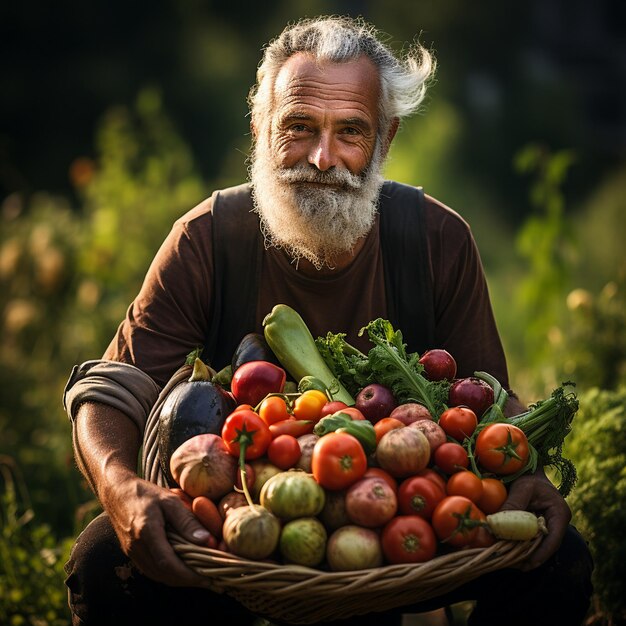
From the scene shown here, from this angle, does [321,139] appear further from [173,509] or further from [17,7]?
[17,7]

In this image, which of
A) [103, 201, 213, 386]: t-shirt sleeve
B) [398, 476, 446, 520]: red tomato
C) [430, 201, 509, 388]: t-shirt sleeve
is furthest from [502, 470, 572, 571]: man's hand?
[103, 201, 213, 386]: t-shirt sleeve

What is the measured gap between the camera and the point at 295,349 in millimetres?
2836

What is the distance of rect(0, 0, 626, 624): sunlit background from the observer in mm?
4199

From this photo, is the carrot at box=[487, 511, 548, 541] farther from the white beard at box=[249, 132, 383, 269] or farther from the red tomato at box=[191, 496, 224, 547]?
the white beard at box=[249, 132, 383, 269]

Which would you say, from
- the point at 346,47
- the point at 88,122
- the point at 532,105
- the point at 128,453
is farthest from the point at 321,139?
the point at 88,122

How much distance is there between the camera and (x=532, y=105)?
9508mm

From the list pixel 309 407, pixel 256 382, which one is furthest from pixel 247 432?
pixel 256 382

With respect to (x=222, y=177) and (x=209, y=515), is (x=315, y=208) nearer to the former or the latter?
(x=209, y=515)

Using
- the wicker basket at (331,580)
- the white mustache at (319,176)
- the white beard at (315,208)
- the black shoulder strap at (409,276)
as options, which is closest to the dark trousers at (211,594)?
the wicker basket at (331,580)

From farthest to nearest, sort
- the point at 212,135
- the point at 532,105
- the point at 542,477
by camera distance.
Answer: the point at 212,135
the point at 532,105
the point at 542,477

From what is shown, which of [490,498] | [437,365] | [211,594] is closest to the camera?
[490,498]

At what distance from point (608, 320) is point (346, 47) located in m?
2.29

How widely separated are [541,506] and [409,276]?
1110mm

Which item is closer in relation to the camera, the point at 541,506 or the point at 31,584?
the point at 541,506
